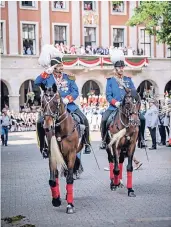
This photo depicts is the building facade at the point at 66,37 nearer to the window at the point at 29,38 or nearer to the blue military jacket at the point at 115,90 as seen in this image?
the window at the point at 29,38

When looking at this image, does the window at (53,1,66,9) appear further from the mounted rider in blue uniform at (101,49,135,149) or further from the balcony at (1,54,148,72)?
the mounted rider in blue uniform at (101,49,135,149)

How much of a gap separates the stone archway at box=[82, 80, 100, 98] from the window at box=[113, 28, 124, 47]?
4.18 m

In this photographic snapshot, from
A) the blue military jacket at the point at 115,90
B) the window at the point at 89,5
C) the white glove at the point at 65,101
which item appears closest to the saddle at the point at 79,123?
the white glove at the point at 65,101

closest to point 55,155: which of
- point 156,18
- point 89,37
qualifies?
point 156,18

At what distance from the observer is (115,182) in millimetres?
10719

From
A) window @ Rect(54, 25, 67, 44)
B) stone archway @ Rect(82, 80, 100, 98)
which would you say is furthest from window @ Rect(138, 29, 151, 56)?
window @ Rect(54, 25, 67, 44)

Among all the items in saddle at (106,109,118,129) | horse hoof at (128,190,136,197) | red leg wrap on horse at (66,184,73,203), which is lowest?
horse hoof at (128,190,136,197)

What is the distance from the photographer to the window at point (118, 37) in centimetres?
4519

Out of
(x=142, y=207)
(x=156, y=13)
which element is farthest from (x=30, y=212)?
(x=156, y=13)

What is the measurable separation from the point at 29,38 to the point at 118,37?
8.33 m

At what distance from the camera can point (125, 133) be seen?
1037 cm

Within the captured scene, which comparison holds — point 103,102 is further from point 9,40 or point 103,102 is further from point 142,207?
point 142,207

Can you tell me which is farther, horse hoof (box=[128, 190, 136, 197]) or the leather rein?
horse hoof (box=[128, 190, 136, 197])

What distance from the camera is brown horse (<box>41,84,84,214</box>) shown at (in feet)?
28.1
